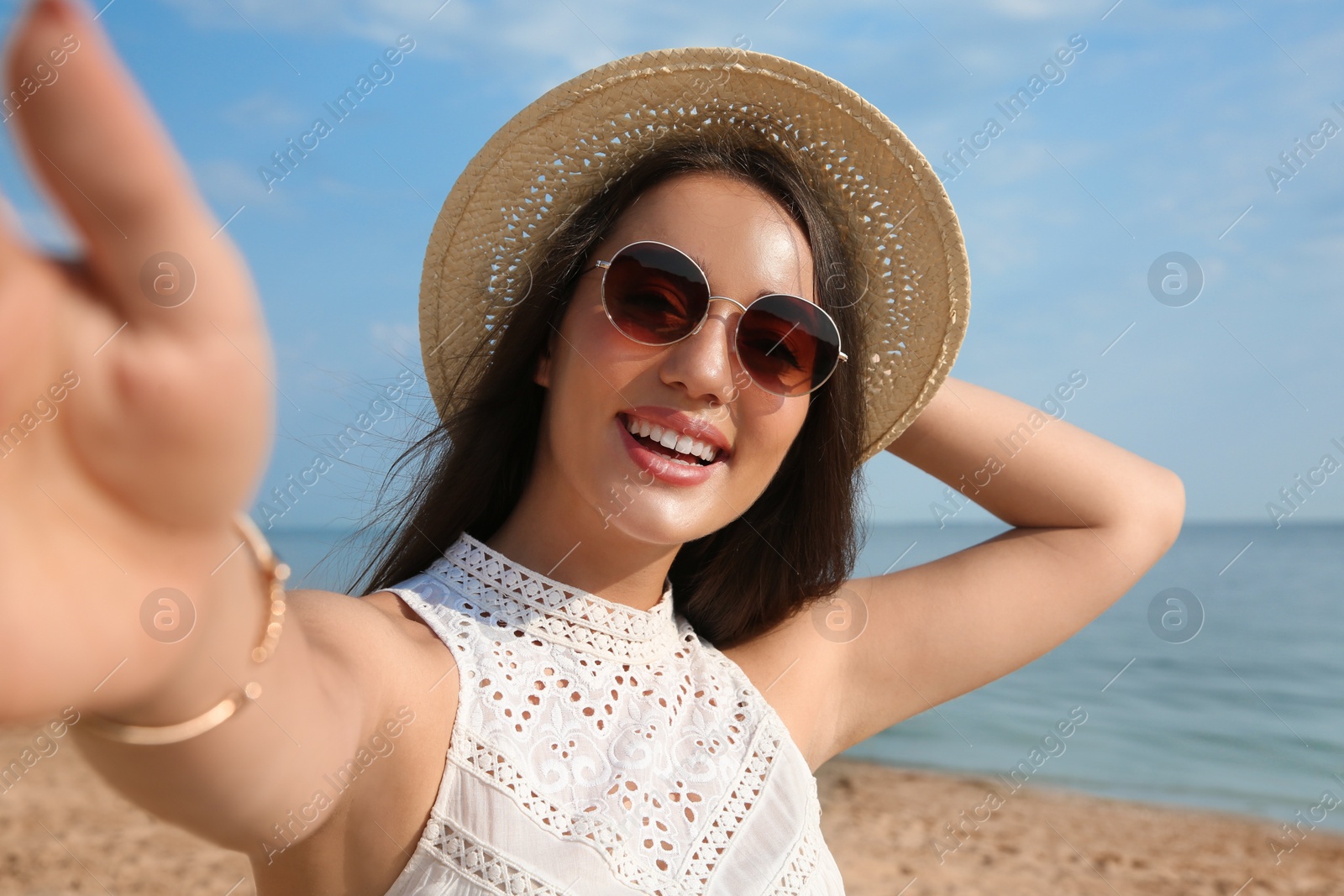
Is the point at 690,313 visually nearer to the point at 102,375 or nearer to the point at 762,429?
the point at 762,429

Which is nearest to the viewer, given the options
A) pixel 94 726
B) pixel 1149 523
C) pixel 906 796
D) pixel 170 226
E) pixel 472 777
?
pixel 170 226

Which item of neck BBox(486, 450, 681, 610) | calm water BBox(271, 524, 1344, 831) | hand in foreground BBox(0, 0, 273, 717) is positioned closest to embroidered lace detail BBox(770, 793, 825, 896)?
neck BBox(486, 450, 681, 610)

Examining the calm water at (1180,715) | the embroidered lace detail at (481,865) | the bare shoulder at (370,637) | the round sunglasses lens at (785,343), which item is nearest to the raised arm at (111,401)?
the bare shoulder at (370,637)

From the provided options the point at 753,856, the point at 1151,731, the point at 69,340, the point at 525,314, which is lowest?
the point at 1151,731

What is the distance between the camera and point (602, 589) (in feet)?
7.54

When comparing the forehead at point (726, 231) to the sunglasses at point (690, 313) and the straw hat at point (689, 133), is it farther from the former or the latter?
the straw hat at point (689, 133)

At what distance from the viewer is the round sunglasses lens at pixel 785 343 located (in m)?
2.16

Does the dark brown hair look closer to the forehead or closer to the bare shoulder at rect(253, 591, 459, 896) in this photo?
the forehead

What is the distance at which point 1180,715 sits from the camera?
14.5 m

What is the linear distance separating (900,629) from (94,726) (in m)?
2.19

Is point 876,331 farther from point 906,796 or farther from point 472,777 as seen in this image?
point 906,796

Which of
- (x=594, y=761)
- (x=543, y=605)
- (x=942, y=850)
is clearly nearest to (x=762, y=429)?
(x=543, y=605)

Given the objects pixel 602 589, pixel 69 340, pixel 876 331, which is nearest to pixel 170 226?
pixel 69 340

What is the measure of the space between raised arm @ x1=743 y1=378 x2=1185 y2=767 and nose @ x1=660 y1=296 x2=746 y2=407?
0.83 metres
